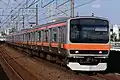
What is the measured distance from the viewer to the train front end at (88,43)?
14.3 meters

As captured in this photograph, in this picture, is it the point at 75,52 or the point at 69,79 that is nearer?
the point at 69,79

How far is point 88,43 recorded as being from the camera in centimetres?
1450

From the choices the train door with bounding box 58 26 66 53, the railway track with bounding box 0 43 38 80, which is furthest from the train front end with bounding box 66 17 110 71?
the railway track with bounding box 0 43 38 80

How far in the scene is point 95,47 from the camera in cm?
1454

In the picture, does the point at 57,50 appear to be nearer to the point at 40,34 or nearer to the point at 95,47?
the point at 95,47

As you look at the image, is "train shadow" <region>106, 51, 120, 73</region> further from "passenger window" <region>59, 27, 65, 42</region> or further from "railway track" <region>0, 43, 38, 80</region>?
"railway track" <region>0, 43, 38, 80</region>

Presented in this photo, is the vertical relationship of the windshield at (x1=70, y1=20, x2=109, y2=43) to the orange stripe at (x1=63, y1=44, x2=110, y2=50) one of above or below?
above

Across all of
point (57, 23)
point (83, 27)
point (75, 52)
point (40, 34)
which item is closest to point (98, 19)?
point (83, 27)

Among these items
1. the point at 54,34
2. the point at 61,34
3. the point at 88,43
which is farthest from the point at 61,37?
the point at 88,43

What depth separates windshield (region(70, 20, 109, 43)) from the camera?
47.7 feet

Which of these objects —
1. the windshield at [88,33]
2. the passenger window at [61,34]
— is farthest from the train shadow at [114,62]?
the passenger window at [61,34]

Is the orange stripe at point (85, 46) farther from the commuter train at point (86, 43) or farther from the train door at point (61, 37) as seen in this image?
the train door at point (61, 37)

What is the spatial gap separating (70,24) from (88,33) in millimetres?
948

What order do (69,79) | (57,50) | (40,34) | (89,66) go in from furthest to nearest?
(40,34) → (57,50) → (89,66) → (69,79)
